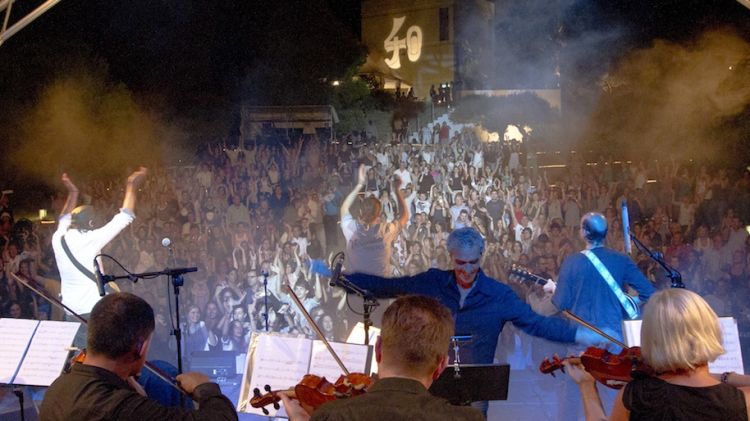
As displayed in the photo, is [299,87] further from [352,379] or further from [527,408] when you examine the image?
[352,379]

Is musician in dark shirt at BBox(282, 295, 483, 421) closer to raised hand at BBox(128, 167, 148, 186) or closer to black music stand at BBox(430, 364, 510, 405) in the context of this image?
black music stand at BBox(430, 364, 510, 405)

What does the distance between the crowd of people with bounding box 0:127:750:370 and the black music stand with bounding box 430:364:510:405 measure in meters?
5.68

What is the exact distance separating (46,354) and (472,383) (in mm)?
2507

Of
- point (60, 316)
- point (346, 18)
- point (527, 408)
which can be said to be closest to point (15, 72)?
point (60, 316)

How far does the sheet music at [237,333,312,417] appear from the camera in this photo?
3.74m

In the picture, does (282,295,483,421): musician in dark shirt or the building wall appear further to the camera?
the building wall

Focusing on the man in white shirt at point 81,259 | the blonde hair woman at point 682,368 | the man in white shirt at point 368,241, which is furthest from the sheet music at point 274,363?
the man in white shirt at point 368,241

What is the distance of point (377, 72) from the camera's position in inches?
425

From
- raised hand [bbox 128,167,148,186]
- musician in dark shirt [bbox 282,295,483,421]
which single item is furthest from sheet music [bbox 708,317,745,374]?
raised hand [bbox 128,167,148,186]

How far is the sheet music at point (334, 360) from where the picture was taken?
144 inches

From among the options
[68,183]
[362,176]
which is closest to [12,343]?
[68,183]

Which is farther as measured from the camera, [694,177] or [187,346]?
[694,177]

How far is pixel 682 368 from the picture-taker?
2.29m

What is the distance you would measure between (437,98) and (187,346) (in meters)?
5.06
